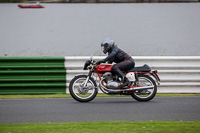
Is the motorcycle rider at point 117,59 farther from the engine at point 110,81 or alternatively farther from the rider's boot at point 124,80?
the engine at point 110,81

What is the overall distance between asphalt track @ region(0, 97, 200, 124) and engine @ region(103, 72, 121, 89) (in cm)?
33

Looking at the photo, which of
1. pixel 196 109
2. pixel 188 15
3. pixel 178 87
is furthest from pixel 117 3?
pixel 196 109

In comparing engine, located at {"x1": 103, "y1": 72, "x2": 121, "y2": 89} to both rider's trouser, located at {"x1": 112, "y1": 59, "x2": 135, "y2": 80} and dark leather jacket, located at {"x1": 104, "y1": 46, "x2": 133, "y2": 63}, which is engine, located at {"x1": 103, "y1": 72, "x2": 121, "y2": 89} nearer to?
rider's trouser, located at {"x1": 112, "y1": 59, "x2": 135, "y2": 80}

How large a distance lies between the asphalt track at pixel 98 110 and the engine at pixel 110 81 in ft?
1.08

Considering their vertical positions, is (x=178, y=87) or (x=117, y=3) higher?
(x=117, y=3)

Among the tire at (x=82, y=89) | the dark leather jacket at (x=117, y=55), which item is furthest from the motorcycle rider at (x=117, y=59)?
the tire at (x=82, y=89)

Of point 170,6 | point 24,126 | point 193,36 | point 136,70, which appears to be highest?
point 170,6

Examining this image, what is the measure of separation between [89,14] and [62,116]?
16.8ft

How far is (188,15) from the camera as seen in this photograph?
11789 millimetres

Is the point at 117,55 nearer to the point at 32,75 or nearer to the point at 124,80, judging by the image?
the point at 124,80

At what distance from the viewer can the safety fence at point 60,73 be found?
1045 centimetres

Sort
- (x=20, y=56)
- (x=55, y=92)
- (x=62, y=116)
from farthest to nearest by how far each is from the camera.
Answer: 1. (x=20, y=56)
2. (x=55, y=92)
3. (x=62, y=116)

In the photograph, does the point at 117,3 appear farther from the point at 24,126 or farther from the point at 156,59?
the point at 24,126

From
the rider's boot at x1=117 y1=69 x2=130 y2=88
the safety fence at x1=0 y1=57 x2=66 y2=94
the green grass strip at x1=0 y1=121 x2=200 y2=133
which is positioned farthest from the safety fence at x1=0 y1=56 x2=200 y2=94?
the green grass strip at x1=0 y1=121 x2=200 y2=133
